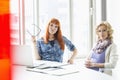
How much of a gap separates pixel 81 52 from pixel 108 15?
803 mm

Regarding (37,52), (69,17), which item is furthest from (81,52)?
(37,52)

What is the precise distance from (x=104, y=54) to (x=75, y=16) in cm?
146

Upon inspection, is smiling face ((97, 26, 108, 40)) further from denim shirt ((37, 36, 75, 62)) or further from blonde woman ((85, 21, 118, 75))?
denim shirt ((37, 36, 75, 62))

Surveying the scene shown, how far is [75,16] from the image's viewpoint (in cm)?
362

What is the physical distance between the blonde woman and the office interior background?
0.94m

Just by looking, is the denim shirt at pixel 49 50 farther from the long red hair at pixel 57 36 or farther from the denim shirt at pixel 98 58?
the denim shirt at pixel 98 58

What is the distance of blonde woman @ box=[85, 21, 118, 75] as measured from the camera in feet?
7.28

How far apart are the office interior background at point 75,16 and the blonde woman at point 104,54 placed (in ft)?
3.08

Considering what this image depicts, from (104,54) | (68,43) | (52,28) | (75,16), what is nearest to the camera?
(104,54)

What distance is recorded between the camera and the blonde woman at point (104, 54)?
2219mm

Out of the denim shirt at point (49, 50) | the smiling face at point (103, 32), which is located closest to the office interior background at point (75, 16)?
the denim shirt at point (49, 50)

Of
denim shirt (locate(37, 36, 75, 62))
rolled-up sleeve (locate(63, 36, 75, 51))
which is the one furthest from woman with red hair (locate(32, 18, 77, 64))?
rolled-up sleeve (locate(63, 36, 75, 51))

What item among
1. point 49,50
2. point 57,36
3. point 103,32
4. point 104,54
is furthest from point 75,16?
point 104,54

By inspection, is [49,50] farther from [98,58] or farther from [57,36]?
[98,58]
